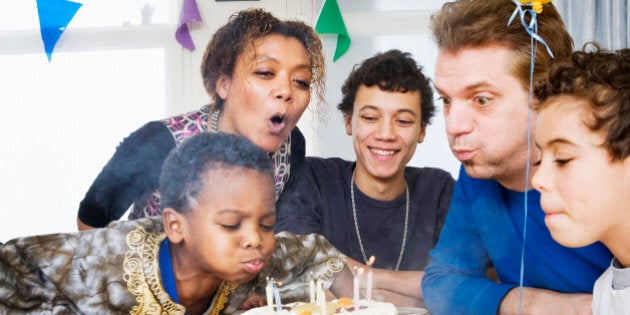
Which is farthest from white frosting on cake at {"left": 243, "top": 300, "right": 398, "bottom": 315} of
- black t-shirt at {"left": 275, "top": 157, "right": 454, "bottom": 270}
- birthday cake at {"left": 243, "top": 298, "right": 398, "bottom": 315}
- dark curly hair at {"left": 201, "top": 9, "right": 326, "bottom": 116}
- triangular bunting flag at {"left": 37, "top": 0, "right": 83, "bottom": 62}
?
triangular bunting flag at {"left": 37, "top": 0, "right": 83, "bottom": 62}

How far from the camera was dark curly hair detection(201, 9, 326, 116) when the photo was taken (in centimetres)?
161

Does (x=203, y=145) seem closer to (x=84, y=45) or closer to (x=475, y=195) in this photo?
(x=84, y=45)

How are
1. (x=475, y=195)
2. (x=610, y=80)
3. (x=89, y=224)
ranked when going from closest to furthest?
(x=610, y=80)
(x=89, y=224)
(x=475, y=195)

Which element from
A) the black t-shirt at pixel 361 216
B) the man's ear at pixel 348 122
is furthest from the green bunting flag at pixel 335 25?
the black t-shirt at pixel 361 216

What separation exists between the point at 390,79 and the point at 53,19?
68 centimetres

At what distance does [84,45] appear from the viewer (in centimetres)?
163

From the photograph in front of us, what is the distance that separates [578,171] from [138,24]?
89cm

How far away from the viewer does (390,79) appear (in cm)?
168

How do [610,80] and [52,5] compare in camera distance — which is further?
[52,5]

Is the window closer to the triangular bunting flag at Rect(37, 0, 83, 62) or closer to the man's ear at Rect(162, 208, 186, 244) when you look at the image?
the triangular bunting flag at Rect(37, 0, 83, 62)

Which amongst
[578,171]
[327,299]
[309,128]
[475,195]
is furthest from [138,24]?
[578,171]

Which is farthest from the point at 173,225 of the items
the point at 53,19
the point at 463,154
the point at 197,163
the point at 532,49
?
the point at 532,49

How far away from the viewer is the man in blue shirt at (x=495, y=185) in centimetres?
163

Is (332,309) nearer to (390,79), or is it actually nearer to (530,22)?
→ (390,79)
